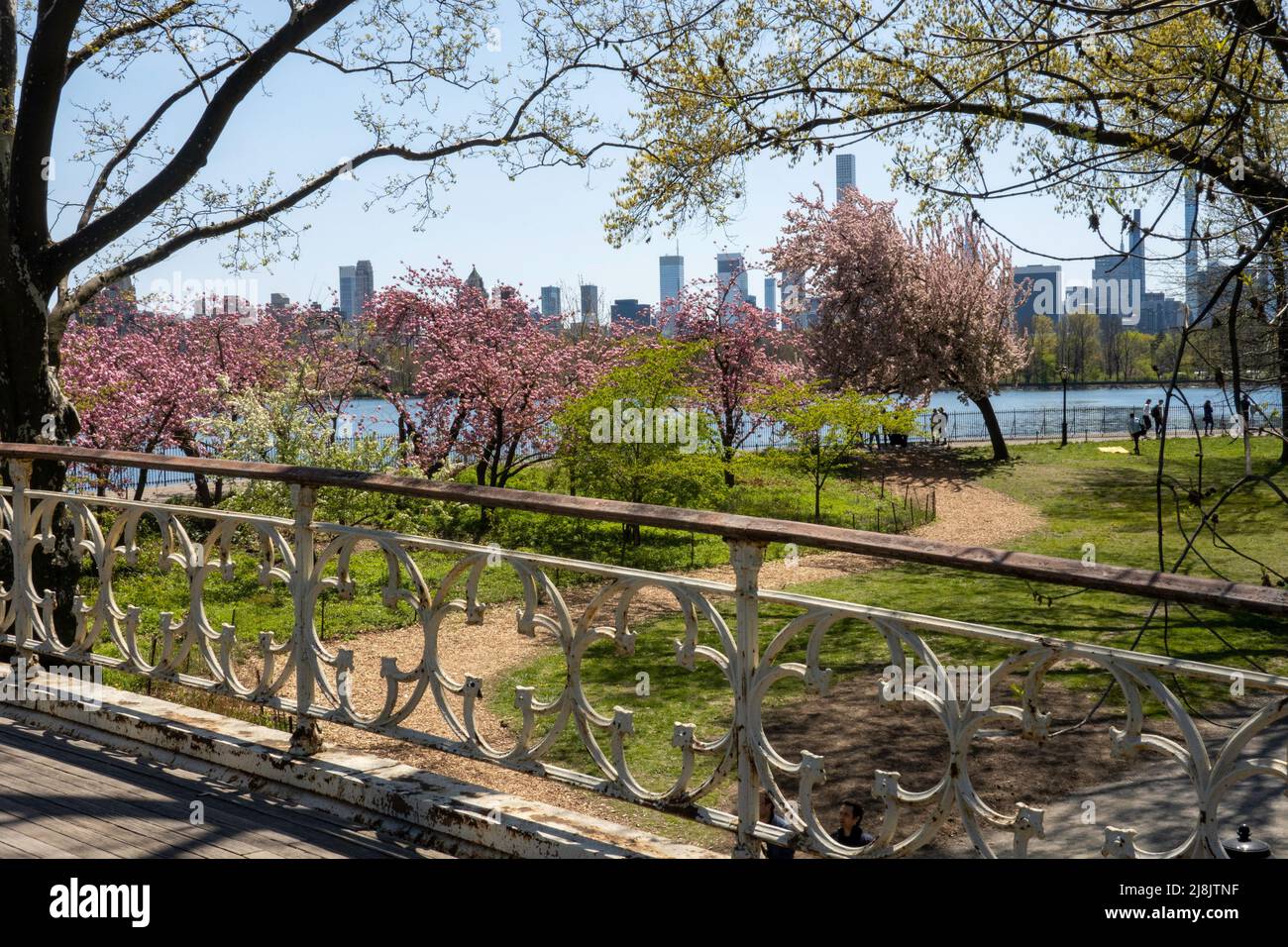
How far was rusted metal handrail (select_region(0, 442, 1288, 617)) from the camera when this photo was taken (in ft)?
7.01

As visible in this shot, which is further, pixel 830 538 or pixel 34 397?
pixel 34 397

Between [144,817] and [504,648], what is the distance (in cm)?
755

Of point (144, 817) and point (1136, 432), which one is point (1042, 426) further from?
point (144, 817)

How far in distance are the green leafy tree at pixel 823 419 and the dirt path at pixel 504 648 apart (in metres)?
1.96

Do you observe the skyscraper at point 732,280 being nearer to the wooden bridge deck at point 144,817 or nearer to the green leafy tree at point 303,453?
the green leafy tree at point 303,453

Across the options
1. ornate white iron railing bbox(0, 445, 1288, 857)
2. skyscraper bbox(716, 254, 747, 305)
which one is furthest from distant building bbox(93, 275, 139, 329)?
ornate white iron railing bbox(0, 445, 1288, 857)

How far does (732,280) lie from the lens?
26.4 meters

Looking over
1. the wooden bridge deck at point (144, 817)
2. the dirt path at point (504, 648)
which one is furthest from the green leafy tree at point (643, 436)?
Answer: the wooden bridge deck at point (144, 817)

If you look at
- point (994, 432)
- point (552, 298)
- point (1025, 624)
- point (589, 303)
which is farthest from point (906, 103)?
point (552, 298)

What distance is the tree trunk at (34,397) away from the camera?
7.00 metres

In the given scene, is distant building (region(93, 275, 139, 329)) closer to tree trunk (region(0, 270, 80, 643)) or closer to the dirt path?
the dirt path
